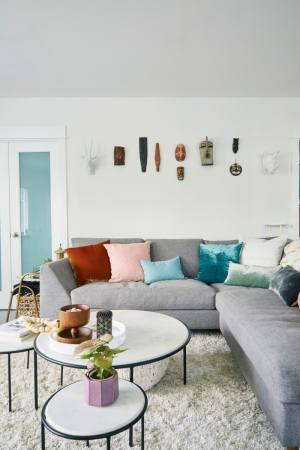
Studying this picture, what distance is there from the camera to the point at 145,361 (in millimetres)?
1697

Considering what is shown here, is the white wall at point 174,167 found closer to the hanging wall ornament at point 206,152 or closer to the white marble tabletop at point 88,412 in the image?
the hanging wall ornament at point 206,152

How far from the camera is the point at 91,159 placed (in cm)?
416

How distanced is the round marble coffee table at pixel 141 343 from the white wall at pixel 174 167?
1.96m

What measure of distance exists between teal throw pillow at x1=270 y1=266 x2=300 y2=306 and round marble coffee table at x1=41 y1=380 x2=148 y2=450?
150 centimetres

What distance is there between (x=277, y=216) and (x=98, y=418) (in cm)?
353

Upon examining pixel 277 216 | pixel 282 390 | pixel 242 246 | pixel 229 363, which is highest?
pixel 277 216

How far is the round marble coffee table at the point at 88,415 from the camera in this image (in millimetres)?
1225

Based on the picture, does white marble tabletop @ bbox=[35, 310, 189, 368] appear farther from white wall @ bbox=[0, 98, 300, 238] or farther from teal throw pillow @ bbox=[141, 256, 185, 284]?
white wall @ bbox=[0, 98, 300, 238]

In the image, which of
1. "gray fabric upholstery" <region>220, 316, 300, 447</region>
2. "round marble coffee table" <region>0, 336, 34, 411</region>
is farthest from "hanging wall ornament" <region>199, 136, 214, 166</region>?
"round marble coffee table" <region>0, 336, 34, 411</region>

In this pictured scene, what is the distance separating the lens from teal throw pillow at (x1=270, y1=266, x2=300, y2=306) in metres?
2.55

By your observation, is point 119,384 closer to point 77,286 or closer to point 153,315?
point 153,315

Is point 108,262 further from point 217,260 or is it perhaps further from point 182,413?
point 182,413

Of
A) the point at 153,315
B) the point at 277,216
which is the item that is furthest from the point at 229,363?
the point at 277,216

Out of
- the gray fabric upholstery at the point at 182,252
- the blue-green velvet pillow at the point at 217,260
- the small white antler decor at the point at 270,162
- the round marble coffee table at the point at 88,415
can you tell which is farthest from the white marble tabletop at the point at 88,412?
the small white antler decor at the point at 270,162
